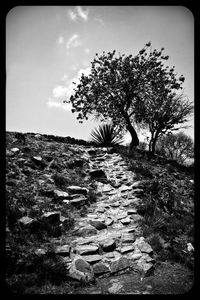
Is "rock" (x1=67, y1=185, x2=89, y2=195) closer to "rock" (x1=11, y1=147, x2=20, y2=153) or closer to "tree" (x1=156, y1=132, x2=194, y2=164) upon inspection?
"rock" (x1=11, y1=147, x2=20, y2=153)

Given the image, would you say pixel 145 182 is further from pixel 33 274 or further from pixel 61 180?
pixel 33 274

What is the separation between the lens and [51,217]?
4.72 metres

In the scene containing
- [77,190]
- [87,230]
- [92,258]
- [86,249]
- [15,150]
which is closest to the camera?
[92,258]

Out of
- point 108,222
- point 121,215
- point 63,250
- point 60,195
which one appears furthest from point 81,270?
point 60,195

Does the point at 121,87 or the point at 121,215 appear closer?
the point at 121,215

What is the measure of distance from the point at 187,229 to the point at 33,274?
395 centimetres

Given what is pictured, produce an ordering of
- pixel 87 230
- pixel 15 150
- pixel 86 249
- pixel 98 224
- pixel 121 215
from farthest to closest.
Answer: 1. pixel 15 150
2. pixel 121 215
3. pixel 98 224
4. pixel 87 230
5. pixel 86 249

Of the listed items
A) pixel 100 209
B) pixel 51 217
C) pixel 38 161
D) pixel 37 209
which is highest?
pixel 38 161

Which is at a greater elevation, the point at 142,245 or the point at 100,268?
the point at 142,245

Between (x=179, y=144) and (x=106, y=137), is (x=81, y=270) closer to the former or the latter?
(x=106, y=137)

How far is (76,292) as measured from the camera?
2.88m

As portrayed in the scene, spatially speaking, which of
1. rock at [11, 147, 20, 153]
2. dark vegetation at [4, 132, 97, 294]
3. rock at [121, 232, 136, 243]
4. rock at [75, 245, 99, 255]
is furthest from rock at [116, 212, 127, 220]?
rock at [11, 147, 20, 153]

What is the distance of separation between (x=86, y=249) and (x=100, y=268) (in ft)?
1.94
